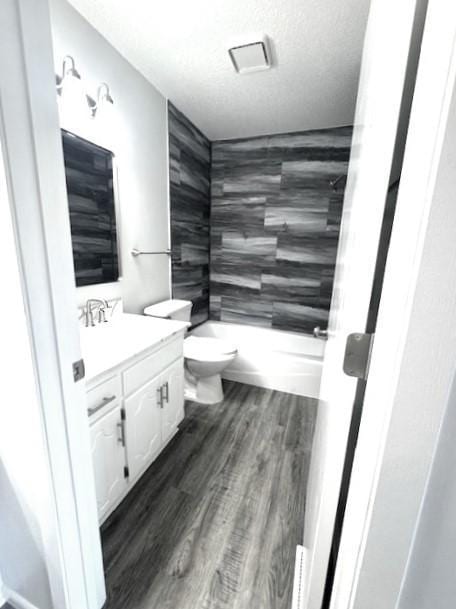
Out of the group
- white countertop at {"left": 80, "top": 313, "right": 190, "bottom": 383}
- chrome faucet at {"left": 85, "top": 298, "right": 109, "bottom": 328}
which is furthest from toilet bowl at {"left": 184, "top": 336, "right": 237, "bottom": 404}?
chrome faucet at {"left": 85, "top": 298, "right": 109, "bottom": 328}

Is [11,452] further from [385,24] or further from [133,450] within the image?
[385,24]

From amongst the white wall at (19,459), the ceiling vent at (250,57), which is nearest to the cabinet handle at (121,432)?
the white wall at (19,459)

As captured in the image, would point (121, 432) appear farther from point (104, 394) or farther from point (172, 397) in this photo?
point (172, 397)

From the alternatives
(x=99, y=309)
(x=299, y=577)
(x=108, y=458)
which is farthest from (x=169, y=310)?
(x=299, y=577)

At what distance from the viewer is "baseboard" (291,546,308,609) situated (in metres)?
0.95

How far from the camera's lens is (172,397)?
171cm

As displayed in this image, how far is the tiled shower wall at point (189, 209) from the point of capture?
2.31 m

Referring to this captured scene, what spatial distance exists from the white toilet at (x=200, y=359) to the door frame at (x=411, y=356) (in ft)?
5.62

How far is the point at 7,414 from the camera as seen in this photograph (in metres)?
0.72

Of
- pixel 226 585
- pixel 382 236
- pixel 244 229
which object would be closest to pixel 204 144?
pixel 244 229

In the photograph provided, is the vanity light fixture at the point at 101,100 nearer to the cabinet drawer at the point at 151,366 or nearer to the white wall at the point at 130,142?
the white wall at the point at 130,142

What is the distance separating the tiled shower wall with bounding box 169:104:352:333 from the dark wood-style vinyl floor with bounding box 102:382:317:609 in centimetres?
134

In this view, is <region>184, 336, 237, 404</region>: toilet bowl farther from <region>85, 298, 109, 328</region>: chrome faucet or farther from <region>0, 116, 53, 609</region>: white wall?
<region>0, 116, 53, 609</region>: white wall

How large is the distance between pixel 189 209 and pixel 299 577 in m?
2.60
